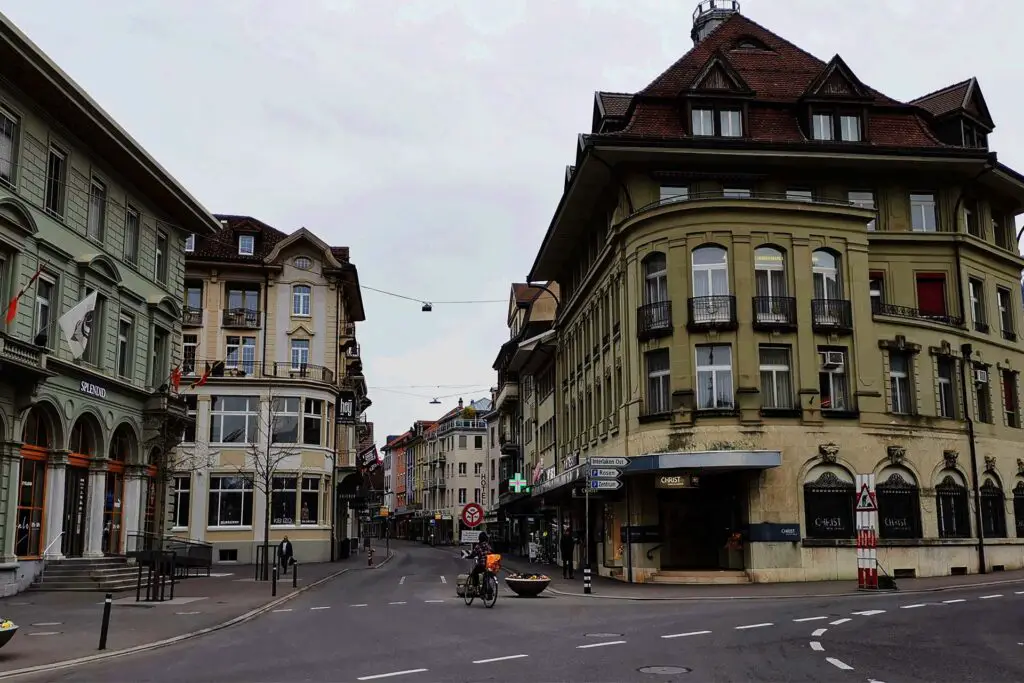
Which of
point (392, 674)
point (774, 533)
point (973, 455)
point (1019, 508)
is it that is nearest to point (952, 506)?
point (973, 455)

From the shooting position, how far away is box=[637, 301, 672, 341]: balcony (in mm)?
31936

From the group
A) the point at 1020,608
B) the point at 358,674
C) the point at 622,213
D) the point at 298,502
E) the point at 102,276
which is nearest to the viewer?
the point at 358,674

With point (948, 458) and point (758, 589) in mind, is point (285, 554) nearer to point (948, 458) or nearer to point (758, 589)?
point (758, 589)

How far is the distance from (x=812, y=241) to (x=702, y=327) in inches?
189

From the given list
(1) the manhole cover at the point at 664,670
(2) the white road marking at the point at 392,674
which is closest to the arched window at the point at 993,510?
(1) the manhole cover at the point at 664,670

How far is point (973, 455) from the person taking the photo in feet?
111

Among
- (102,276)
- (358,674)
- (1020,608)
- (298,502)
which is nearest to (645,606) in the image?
(1020,608)

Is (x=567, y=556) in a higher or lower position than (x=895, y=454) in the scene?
lower

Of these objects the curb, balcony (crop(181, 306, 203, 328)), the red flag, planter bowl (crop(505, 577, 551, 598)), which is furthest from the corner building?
balcony (crop(181, 306, 203, 328))

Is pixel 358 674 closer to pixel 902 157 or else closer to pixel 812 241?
pixel 812 241

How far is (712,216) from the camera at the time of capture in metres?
31.9

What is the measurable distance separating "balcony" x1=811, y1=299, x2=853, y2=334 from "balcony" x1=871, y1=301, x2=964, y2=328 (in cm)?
176

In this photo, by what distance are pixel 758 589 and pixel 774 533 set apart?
3178 mm

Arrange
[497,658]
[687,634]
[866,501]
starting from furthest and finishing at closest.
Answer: [866,501], [687,634], [497,658]
